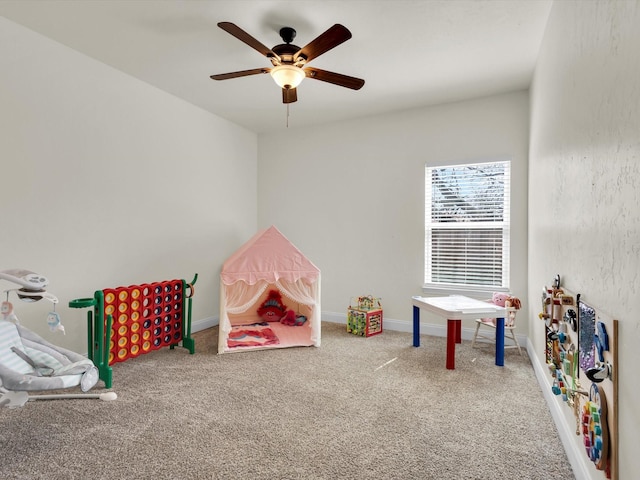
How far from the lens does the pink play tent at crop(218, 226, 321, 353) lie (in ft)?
11.8

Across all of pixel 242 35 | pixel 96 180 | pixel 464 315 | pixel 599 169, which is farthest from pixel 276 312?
pixel 599 169

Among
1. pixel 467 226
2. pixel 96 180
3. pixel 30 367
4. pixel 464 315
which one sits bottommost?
pixel 30 367

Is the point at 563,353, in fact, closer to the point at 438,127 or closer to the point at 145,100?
the point at 438,127

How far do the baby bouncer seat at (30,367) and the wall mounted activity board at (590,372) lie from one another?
249 cm

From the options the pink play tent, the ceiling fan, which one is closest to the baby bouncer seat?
the pink play tent

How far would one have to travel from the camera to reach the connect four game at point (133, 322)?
2814mm

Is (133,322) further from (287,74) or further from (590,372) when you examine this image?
(590,372)

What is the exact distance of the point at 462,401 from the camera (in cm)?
256

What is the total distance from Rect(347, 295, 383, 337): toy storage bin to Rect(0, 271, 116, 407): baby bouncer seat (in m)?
2.65

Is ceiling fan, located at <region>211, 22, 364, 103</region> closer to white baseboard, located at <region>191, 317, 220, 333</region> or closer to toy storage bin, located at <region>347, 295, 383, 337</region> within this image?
toy storage bin, located at <region>347, 295, 383, 337</region>

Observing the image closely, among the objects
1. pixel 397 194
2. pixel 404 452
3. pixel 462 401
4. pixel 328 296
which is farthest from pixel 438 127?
pixel 404 452

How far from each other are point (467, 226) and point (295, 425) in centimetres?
292

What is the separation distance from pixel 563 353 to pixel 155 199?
371 centimetres

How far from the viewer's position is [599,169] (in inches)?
57.9
